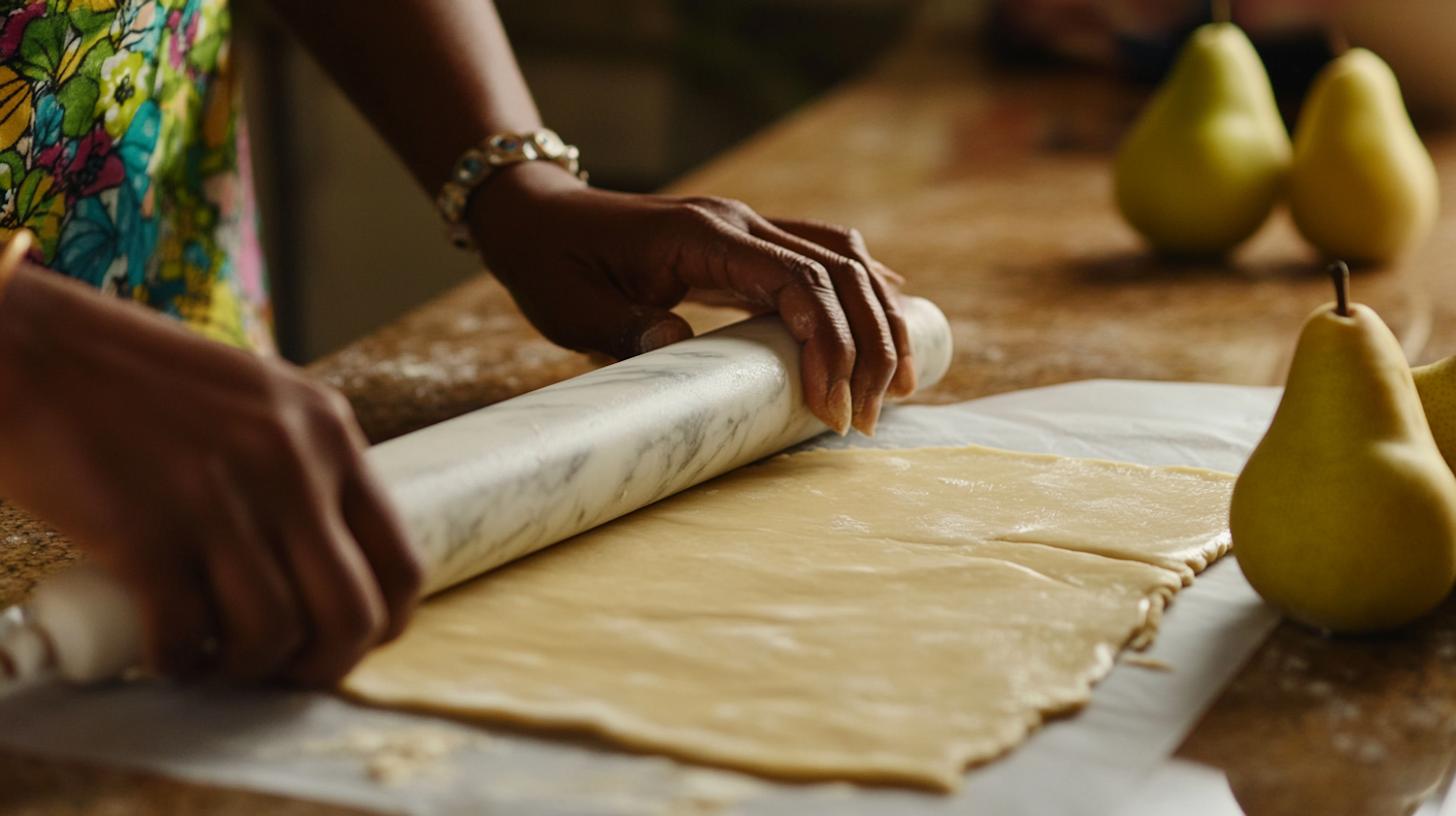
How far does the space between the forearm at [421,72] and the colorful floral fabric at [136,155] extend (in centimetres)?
11

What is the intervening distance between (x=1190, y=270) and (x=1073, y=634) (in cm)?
107

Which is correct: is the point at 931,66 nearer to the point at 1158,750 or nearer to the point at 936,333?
the point at 936,333

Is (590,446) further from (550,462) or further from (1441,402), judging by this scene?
(1441,402)

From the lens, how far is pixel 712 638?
73 cm

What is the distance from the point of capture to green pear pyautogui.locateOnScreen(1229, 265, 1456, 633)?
707mm


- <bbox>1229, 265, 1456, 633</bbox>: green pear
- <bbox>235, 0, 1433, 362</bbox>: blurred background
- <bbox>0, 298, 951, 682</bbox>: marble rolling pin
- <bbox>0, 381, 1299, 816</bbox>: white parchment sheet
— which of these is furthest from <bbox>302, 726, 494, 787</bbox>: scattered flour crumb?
<bbox>235, 0, 1433, 362</bbox>: blurred background

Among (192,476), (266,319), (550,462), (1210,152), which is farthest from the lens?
(1210,152)

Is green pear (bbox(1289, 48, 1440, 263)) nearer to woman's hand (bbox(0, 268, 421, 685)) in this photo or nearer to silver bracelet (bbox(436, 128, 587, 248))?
silver bracelet (bbox(436, 128, 587, 248))

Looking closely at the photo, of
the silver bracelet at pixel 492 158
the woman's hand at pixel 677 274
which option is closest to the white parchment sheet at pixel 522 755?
the woman's hand at pixel 677 274

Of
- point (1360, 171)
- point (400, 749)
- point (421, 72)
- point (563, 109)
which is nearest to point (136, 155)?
point (421, 72)

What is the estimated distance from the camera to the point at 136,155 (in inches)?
44.3

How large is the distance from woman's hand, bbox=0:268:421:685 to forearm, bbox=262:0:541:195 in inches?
25.3

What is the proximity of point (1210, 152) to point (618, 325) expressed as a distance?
2.85 ft

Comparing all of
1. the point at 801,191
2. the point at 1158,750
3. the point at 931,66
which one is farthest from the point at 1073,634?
the point at 931,66
